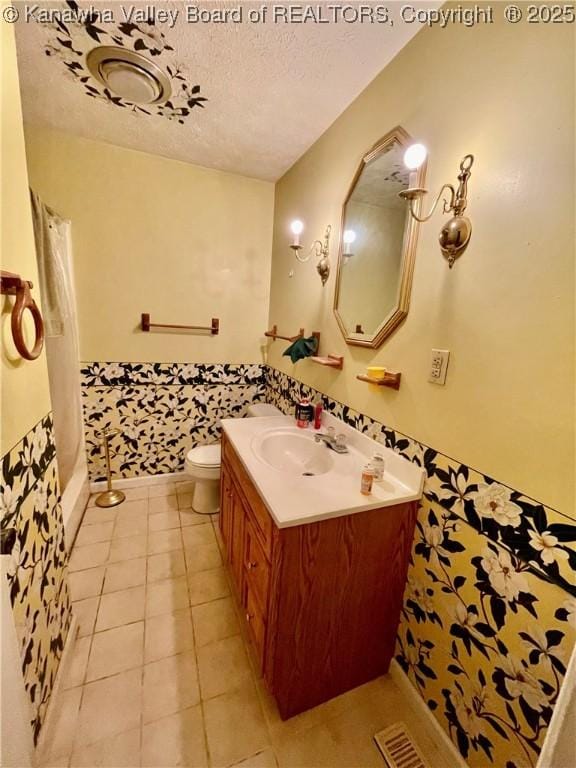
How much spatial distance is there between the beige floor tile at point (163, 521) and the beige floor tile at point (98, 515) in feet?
0.85

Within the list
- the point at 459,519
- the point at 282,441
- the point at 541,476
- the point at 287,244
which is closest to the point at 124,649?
the point at 282,441

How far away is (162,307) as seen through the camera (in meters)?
2.20

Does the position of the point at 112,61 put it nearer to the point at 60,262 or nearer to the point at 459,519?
the point at 60,262

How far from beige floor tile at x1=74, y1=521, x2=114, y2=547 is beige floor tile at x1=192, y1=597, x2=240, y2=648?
0.82 m

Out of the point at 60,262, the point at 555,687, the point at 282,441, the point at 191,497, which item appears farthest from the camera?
the point at 191,497

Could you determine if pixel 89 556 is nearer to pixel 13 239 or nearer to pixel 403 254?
pixel 13 239

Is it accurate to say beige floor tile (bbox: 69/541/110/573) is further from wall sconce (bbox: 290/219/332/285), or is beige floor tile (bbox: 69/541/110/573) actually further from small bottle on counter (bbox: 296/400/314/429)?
wall sconce (bbox: 290/219/332/285)

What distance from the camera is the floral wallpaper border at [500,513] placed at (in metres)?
0.70

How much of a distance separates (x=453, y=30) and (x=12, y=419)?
1.77m

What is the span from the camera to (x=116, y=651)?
126 centimetres

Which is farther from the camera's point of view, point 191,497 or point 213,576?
point 191,497

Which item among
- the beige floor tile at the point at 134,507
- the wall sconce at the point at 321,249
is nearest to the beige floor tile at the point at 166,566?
the beige floor tile at the point at 134,507

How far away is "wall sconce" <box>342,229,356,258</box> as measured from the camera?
57.6 inches

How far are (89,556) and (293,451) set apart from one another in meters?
1.34
